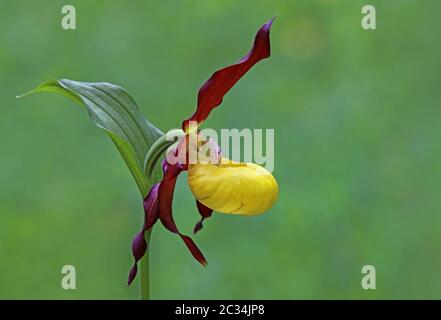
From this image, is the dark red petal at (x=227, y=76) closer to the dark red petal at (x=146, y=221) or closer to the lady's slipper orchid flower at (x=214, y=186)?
the lady's slipper orchid flower at (x=214, y=186)

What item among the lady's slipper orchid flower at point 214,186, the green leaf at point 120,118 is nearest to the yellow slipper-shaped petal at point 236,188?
the lady's slipper orchid flower at point 214,186

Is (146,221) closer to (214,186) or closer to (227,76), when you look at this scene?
(214,186)

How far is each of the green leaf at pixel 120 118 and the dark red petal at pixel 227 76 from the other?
102 mm

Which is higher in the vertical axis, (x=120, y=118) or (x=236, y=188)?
(x=120, y=118)

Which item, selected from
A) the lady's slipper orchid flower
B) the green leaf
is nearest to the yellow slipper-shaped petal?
the lady's slipper orchid flower

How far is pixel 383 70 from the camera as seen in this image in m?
2.73

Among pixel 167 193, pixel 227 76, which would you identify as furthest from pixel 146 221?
pixel 227 76

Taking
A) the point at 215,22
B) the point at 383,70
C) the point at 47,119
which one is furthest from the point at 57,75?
the point at 383,70

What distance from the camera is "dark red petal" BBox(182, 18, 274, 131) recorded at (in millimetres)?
1199

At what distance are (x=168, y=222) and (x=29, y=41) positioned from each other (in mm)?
1650

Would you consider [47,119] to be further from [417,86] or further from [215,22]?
[417,86]

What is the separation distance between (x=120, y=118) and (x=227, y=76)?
25cm

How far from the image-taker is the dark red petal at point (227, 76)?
1199 millimetres

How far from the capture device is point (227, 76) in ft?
4.17
